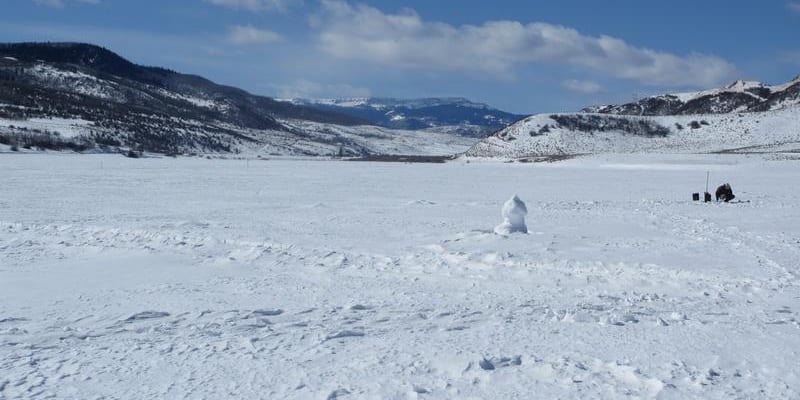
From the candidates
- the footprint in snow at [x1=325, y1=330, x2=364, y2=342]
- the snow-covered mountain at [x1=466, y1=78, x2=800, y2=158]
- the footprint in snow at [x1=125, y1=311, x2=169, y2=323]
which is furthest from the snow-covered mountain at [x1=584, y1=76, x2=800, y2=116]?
the footprint in snow at [x1=125, y1=311, x2=169, y2=323]

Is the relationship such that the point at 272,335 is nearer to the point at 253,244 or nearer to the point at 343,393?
the point at 343,393

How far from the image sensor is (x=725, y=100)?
564 feet

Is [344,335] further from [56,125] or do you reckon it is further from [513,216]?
[56,125]

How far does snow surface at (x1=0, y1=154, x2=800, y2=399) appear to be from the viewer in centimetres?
704

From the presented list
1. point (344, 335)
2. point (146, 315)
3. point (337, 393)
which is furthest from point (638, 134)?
point (337, 393)

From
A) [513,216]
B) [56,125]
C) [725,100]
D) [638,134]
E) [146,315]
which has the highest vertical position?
[725,100]

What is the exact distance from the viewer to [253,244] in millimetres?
15609

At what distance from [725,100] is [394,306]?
7384 inches

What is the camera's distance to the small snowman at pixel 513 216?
16875mm

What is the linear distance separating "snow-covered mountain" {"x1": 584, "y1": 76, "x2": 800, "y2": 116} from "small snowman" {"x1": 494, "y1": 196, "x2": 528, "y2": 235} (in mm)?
153283

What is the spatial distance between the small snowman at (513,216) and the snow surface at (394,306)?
451mm

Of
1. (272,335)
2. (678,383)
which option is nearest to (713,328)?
(678,383)

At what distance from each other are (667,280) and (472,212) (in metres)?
11.7

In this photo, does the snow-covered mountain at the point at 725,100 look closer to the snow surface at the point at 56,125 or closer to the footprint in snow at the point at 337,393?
the snow surface at the point at 56,125
